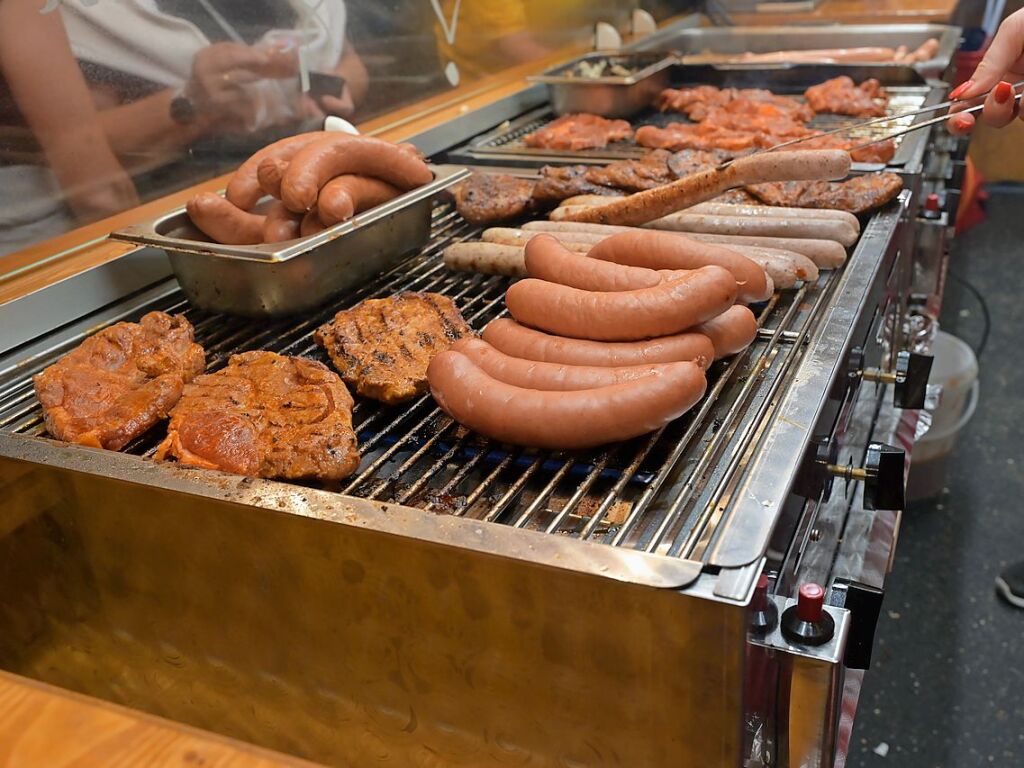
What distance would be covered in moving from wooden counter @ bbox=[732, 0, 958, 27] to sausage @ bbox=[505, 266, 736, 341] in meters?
6.03

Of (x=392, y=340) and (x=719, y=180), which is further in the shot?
(x=719, y=180)

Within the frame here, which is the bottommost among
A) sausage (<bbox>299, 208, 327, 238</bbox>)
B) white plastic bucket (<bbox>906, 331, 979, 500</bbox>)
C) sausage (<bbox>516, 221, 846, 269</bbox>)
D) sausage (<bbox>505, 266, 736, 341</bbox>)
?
white plastic bucket (<bbox>906, 331, 979, 500</bbox>)

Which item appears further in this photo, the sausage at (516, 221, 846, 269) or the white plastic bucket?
the white plastic bucket

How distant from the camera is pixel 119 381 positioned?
2.29 meters

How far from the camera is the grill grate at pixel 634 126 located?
410cm

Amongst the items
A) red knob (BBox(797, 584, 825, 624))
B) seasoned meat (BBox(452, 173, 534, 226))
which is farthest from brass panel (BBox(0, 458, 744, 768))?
seasoned meat (BBox(452, 173, 534, 226))

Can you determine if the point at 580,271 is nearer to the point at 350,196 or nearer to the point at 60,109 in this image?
the point at 350,196

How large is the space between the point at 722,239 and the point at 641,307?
3.19ft

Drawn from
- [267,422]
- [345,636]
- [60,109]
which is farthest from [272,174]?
[345,636]

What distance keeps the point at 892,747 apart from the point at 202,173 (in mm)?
3516

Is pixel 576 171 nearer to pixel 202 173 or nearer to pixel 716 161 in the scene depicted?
pixel 716 161

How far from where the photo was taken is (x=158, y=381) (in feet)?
7.36

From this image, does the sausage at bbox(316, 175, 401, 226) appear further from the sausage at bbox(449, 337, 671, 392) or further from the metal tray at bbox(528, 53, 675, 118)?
the metal tray at bbox(528, 53, 675, 118)

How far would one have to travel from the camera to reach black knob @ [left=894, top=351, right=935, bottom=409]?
9.30ft
